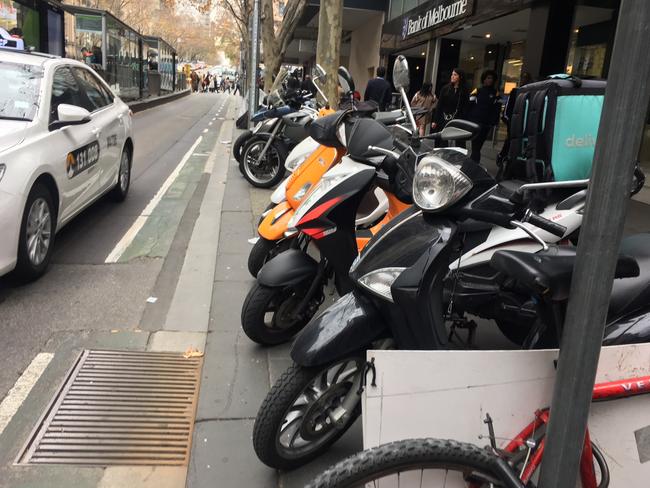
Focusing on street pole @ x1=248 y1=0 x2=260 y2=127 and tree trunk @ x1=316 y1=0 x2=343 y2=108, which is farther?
street pole @ x1=248 y1=0 x2=260 y2=127

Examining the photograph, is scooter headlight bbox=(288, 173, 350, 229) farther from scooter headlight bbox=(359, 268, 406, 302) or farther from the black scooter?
scooter headlight bbox=(359, 268, 406, 302)

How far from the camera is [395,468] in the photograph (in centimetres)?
156

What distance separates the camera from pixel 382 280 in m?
2.24

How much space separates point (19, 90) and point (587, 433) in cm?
490

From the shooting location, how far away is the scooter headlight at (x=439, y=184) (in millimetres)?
2066

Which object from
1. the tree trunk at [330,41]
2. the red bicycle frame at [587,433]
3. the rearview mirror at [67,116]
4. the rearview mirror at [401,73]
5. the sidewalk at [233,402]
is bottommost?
the sidewalk at [233,402]

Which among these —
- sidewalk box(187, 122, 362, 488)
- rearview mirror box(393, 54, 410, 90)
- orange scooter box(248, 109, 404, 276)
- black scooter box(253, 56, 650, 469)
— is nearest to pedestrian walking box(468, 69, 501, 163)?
orange scooter box(248, 109, 404, 276)

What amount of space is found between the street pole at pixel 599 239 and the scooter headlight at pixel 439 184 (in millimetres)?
645

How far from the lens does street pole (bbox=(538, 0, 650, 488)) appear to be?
1328 millimetres

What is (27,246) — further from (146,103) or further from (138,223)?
(146,103)

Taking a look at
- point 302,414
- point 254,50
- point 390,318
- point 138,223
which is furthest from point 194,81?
point 390,318

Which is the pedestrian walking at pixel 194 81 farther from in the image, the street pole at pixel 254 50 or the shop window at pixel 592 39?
the shop window at pixel 592 39

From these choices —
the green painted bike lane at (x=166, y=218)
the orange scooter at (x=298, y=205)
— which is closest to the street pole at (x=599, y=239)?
the orange scooter at (x=298, y=205)

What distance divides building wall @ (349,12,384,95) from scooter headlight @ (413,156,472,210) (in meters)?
21.3
